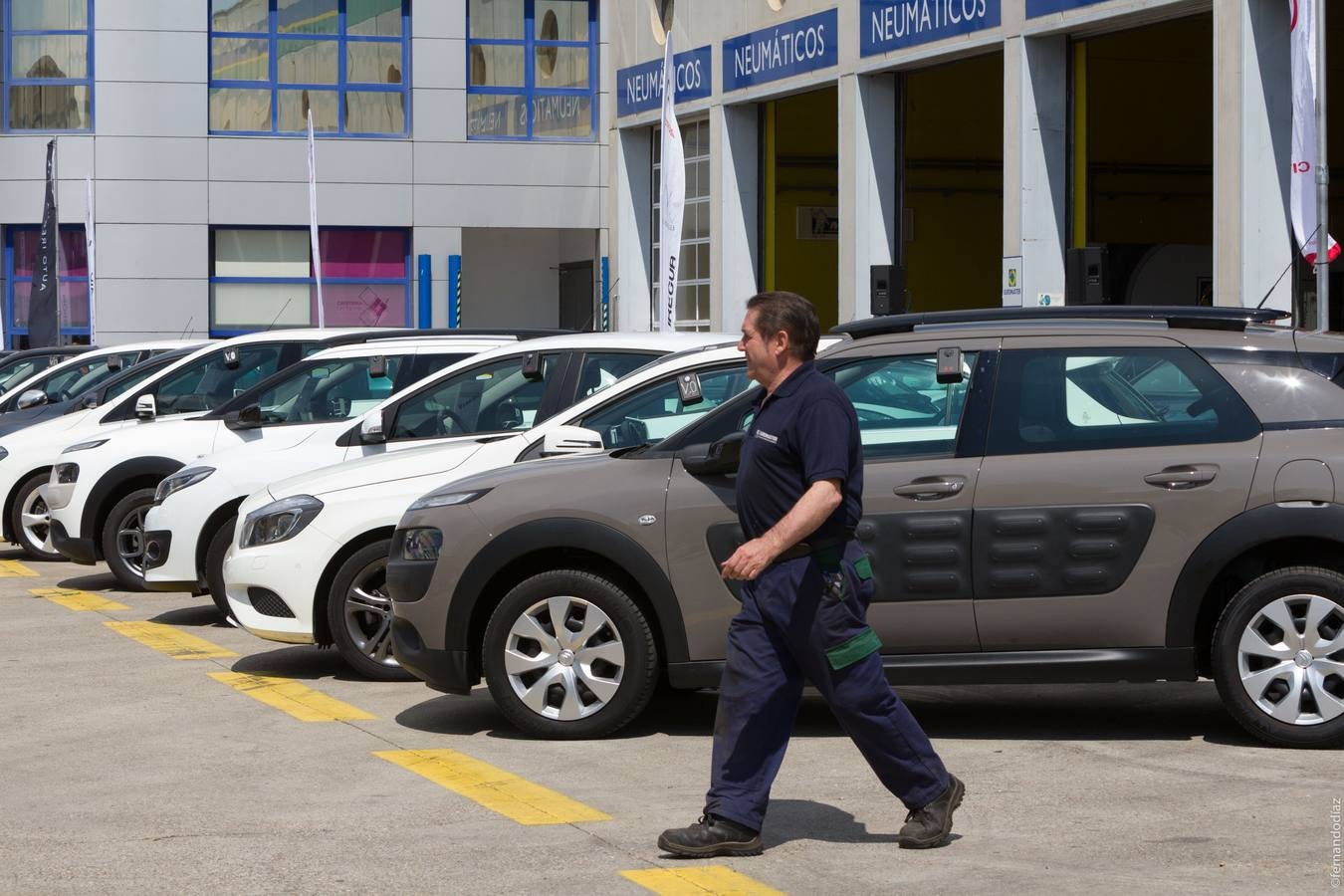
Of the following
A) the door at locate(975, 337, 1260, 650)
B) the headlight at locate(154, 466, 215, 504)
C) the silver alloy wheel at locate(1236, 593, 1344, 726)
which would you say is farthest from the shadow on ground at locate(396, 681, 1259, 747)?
the headlight at locate(154, 466, 215, 504)

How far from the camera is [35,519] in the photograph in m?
15.5

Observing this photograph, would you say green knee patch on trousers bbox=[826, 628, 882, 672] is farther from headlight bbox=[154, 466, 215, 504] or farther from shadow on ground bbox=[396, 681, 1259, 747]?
headlight bbox=[154, 466, 215, 504]

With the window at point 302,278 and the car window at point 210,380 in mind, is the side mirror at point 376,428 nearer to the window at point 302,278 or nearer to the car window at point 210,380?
the car window at point 210,380

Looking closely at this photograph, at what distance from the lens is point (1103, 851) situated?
20.0 feet

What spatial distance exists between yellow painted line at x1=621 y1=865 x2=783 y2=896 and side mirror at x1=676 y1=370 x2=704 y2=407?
145 inches

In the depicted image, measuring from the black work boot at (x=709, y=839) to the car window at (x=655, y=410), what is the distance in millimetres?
3596

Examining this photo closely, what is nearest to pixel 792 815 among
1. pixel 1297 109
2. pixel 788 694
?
pixel 788 694

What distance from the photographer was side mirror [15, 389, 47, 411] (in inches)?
716

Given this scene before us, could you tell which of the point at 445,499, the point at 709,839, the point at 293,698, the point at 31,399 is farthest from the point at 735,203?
the point at 709,839

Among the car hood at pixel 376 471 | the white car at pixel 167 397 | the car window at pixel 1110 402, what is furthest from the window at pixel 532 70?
the car window at pixel 1110 402

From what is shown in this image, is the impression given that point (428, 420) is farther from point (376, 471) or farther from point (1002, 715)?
point (1002, 715)

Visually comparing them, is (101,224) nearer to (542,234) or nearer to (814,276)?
(542,234)

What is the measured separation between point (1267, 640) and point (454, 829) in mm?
3238

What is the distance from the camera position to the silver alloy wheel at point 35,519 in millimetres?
15445
